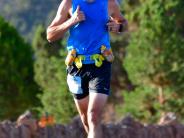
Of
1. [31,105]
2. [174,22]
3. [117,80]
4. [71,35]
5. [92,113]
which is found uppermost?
[71,35]

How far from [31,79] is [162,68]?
15.3 metres

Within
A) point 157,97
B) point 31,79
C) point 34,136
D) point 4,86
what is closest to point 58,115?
point 157,97

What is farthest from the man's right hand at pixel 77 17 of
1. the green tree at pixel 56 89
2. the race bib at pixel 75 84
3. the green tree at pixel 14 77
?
the green tree at pixel 14 77

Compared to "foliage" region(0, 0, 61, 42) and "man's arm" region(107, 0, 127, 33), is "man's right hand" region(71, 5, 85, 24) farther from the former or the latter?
"foliage" region(0, 0, 61, 42)

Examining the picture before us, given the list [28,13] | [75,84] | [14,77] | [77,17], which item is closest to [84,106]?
[75,84]

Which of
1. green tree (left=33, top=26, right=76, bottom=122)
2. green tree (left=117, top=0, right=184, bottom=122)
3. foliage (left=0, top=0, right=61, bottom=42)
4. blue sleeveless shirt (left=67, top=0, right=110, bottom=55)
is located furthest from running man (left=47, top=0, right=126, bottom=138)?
foliage (left=0, top=0, right=61, bottom=42)

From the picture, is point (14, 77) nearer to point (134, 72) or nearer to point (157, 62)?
point (134, 72)

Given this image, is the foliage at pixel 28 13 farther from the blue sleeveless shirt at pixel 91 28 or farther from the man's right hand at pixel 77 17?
the man's right hand at pixel 77 17

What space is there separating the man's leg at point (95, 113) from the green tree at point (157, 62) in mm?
15475

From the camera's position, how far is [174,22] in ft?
72.4

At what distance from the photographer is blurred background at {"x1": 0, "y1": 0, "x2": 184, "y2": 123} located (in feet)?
71.5

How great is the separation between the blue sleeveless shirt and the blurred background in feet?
50.2

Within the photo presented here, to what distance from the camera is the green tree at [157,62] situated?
21641mm

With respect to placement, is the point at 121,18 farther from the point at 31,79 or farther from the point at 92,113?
the point at 31,79
